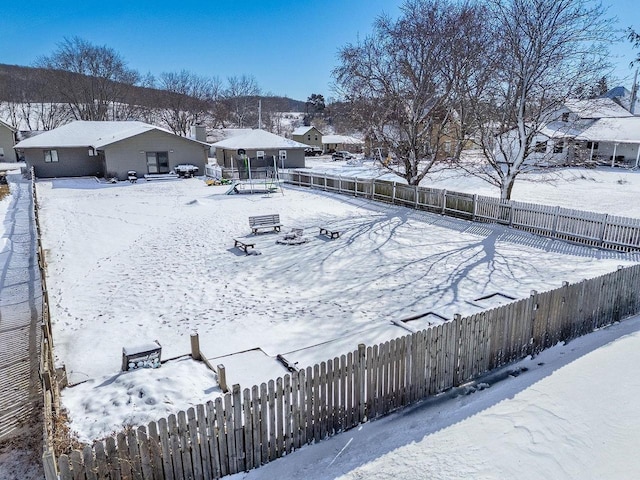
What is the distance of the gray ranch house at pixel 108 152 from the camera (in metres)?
32.1

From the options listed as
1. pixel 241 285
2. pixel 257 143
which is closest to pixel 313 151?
pixel 257 143

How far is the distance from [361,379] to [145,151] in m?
32.3

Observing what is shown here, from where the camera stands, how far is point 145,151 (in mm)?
33125

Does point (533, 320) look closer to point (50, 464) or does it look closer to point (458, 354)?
point (458, 354)

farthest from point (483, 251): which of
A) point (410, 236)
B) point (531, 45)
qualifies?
point (531, 45)

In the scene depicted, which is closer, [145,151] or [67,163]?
[145,151]

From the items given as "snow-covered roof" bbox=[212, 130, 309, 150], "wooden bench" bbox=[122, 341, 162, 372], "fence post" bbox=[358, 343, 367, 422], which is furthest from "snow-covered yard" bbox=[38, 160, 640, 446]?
"snow-covered roof" bbox=[212, 130, 309, 150]

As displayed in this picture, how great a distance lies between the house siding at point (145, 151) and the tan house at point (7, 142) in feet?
86.6

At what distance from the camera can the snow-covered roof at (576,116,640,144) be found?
3950cm

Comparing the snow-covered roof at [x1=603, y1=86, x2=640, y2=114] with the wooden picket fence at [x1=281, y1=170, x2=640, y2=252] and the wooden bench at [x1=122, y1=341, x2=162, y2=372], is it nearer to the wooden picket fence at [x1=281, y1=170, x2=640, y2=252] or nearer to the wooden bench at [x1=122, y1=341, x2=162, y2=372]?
the wooden picket fence at [x1=281, y1=170, x2=640, y2=252]

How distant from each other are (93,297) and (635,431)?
10234 millimetres

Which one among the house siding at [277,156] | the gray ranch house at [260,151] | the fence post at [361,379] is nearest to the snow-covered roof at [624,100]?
the house siding at [277,156]

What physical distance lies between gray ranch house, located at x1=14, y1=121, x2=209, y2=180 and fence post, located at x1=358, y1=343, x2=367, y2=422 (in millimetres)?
31474

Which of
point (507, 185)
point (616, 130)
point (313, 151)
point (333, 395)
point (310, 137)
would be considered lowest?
point (333, 395)
